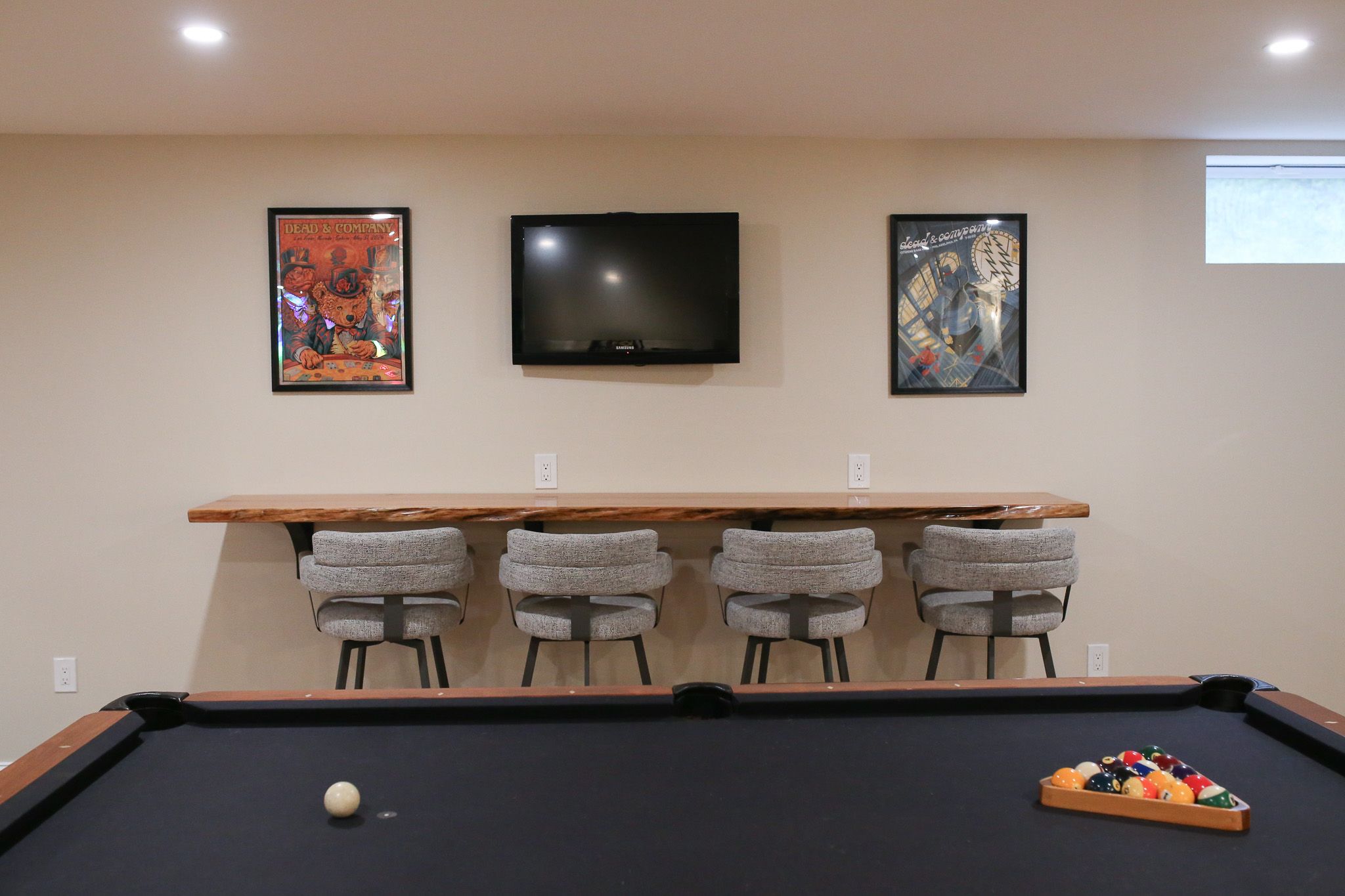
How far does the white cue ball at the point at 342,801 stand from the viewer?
1277 mm

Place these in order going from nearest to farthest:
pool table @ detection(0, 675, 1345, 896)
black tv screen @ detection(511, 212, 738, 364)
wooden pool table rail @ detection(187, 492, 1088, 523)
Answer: pool table @ detection(0, 675, 1345, 896), wooden pool table rail @ detection(187, 492, 1088, 523), black tv screen @ detection(511, 212, 738, 364)

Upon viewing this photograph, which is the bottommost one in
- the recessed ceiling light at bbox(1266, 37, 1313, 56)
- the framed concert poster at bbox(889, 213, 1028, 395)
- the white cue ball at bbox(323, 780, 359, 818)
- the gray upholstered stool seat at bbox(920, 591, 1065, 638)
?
the gray upholstered stool seat at bbox(920, 591, 1065, 638)

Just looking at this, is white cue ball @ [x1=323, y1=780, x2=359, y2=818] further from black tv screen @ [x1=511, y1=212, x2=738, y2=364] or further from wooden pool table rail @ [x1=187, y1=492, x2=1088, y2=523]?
black tv screen @ [x1=511, y1=212, x2=738, y2=364]

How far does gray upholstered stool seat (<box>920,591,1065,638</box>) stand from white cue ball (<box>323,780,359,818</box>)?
2.12 meters

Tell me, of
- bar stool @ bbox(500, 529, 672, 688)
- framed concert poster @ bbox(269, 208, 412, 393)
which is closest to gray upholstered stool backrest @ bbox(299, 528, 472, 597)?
bar stool @ bbox(500, 529, 672, 688)

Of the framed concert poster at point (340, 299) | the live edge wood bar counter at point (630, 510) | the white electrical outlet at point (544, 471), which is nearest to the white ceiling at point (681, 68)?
the framed concert poster at point (340, 299)

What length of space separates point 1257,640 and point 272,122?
13.9 feet

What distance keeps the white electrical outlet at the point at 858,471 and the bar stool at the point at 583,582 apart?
92 cm

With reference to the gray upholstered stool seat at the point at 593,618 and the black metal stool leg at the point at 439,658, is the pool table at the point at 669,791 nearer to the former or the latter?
the gray upholstered stool seat at the point at 593,618

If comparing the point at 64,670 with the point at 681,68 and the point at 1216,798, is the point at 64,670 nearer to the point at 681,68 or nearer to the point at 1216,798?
the point at 681,68

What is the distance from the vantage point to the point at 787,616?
2824mm

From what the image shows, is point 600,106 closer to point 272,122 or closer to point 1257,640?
point 272,122

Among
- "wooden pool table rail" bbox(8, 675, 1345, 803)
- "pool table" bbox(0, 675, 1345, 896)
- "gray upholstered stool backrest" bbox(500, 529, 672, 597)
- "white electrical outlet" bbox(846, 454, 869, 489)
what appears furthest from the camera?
"white electrical outlet" bbox(846, 454, 869, 489)

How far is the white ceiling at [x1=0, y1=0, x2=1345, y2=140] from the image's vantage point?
89.0 inches
